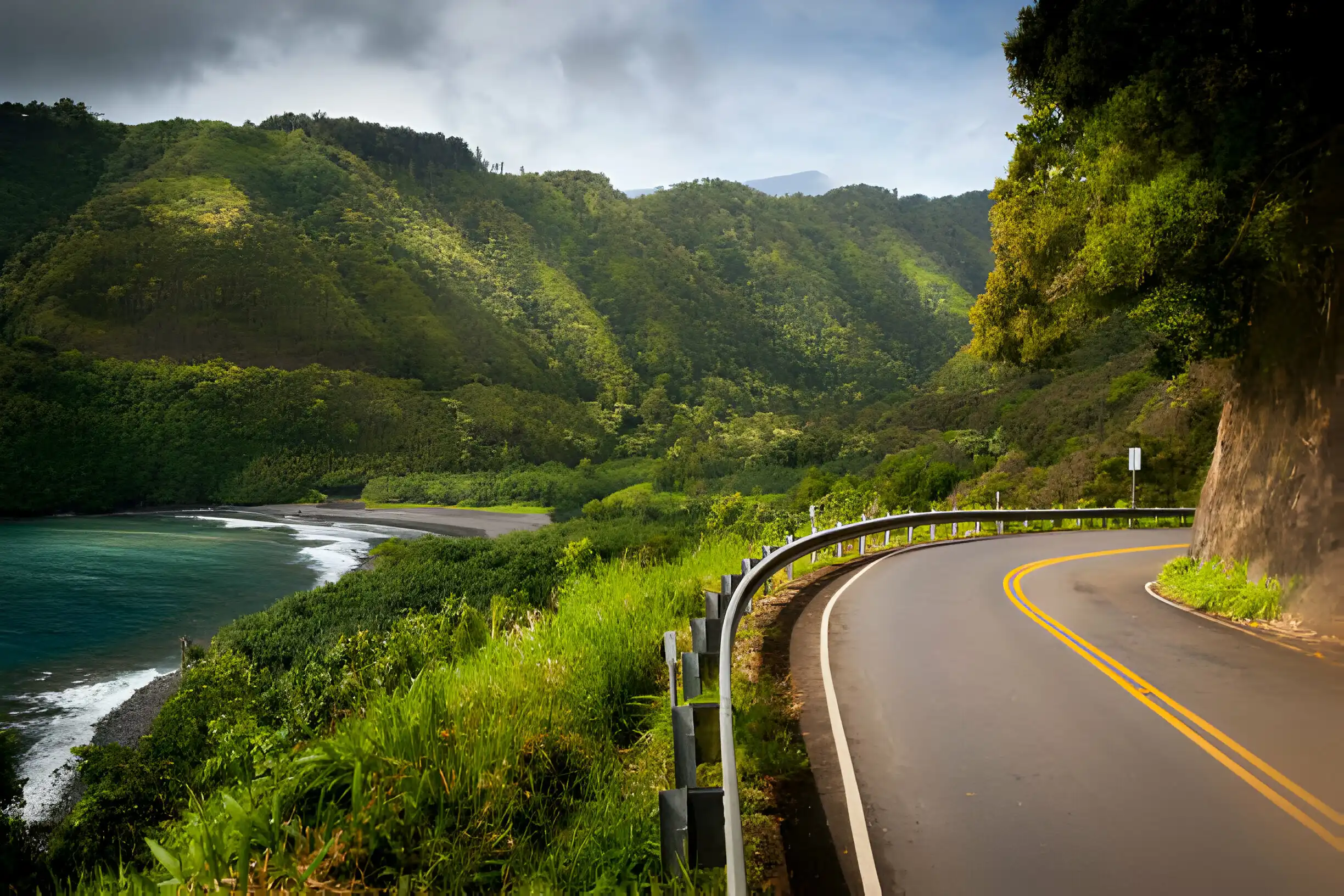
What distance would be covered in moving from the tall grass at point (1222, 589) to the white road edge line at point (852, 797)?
20.6ft

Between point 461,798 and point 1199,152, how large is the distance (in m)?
10.7

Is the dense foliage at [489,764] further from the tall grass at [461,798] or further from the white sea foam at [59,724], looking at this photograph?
the white sea foam at [59,724]

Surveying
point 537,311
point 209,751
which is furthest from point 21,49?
point 209,751

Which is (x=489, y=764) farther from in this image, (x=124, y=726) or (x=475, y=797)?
(x=124, y=726)

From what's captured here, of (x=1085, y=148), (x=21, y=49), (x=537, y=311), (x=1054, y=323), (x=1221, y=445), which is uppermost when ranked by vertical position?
(x=21, y=49)

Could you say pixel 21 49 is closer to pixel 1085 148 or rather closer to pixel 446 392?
pixel 446 392

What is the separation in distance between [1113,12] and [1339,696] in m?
7.78

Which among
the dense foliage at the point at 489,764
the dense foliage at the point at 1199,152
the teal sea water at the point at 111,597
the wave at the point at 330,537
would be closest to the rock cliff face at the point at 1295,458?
the dense foliage at the point at 1199,152

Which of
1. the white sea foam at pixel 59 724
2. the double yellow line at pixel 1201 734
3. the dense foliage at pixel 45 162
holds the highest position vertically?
the dense foliage at pixel 45 162

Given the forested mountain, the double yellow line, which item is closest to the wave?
the forested mountain

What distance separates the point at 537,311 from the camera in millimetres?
195250

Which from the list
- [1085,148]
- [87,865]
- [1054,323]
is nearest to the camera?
[1085,148]

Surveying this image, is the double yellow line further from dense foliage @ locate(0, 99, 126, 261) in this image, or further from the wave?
dense foliage @ locate(0, 99, 126, 261)

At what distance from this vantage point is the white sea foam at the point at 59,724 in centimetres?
3058
